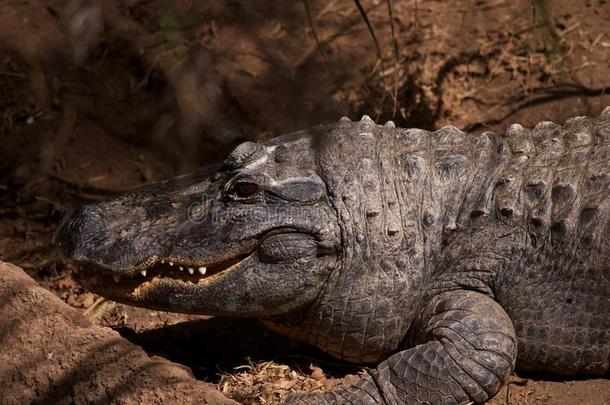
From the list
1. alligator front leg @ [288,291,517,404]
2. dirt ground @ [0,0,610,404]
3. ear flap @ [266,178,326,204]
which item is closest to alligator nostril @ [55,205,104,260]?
ear flap @ [266,178,326,204]

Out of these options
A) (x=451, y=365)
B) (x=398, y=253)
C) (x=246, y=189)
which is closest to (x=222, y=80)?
(x=246, y=189)

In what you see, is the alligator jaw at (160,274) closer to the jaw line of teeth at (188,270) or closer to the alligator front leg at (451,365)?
the jaw line of teeth at (188,270)

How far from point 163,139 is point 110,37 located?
1.17 m

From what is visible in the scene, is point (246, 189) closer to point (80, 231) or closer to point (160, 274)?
point (160, 274)

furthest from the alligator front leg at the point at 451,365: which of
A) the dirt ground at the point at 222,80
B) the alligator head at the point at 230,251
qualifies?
the dirt ground at the point at 222,80

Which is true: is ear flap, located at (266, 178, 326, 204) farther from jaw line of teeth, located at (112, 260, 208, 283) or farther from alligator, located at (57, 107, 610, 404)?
jaw line of teeth, located at (112, 260, 208, 283)

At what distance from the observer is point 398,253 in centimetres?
429

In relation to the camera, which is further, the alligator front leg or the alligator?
the alligator

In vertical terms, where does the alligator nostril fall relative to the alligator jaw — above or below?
above

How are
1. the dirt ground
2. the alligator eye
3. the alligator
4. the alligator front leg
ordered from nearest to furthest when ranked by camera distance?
the alligator front leg, the alligator, the alligator eye, the dirt ground

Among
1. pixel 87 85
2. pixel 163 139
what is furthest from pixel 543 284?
pixel 87 85

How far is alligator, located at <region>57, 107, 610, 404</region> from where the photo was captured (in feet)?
13.4

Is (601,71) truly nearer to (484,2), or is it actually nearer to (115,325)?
(484,2)

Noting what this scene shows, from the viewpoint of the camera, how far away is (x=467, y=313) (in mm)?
4078
